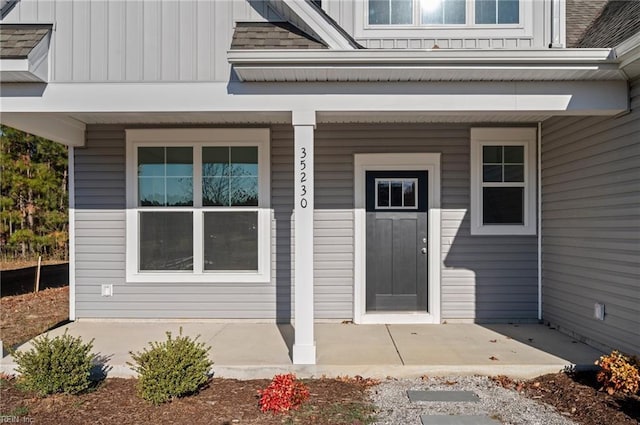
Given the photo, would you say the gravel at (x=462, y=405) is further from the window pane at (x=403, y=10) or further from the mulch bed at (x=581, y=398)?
the window pane at (x=403, y=10)

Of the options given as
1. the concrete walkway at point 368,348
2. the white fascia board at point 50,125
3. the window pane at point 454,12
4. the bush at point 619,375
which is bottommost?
the concrete walkway at point 368,348

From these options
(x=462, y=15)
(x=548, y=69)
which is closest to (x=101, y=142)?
(x=462, y=15)

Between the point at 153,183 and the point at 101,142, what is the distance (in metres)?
0.88

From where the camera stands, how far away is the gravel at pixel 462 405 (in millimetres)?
3117

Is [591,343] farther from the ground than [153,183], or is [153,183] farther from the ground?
[153,183]

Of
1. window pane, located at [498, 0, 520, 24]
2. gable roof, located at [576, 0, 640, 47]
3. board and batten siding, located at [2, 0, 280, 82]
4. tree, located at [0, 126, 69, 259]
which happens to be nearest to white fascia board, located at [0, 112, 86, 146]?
board and batten siding, located at [2, 0, 280, 82]

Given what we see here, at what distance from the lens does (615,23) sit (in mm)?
4270

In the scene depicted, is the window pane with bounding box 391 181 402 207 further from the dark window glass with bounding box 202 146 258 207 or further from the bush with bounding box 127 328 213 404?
the bush with bounding box 127 328 213 404

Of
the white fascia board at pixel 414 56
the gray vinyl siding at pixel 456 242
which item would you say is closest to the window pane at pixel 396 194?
the gray vinyl siding at pixel 456 242

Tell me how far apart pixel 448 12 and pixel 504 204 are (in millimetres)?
2505

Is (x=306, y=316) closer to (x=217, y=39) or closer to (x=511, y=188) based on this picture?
(x=217, y=39)

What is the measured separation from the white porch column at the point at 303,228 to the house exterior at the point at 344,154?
0.02 m

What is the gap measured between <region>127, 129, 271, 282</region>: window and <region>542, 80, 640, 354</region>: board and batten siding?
3.59 meters

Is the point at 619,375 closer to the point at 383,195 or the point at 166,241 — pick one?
the point at 383,195
